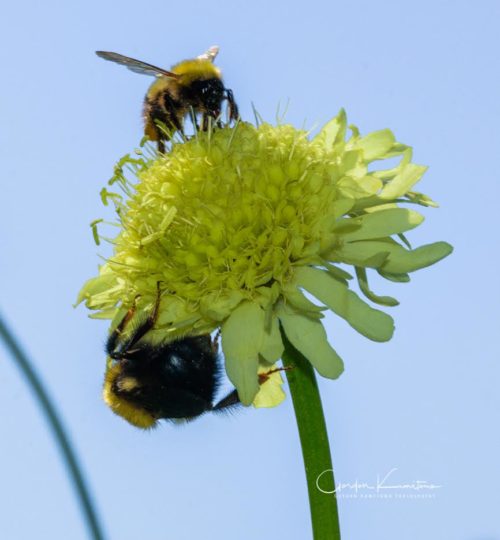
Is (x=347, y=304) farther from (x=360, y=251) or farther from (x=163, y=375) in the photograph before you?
(x=163, y=375)

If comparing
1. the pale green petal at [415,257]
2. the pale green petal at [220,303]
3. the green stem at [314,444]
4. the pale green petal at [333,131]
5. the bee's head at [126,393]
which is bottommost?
the green stem at [314,444]

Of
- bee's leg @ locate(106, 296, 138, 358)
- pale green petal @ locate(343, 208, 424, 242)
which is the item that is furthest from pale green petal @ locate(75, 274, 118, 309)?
pale green petal @ locate(343, 208, 424, 242)

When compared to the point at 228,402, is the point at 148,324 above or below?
above

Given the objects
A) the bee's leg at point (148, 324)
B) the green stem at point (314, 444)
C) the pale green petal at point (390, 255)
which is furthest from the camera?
the bee's leg at point (148, 324)

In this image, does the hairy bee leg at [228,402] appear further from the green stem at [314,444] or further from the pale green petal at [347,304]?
the pale green petal at [347,304]

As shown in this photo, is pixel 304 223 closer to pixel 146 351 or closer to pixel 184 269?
pixel 184 269

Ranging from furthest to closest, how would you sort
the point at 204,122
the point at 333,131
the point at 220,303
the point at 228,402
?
the point at 204,122 → the point at 333,131 → the point at 228,402 → the point at 220,303

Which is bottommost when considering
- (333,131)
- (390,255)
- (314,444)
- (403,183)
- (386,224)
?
(314,444)

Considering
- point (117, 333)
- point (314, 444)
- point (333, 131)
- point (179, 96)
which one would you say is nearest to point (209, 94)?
point (179, 96)

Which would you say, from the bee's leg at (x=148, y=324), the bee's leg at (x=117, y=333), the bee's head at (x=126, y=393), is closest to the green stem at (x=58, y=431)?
the bee's head at (x=126, y=393)
